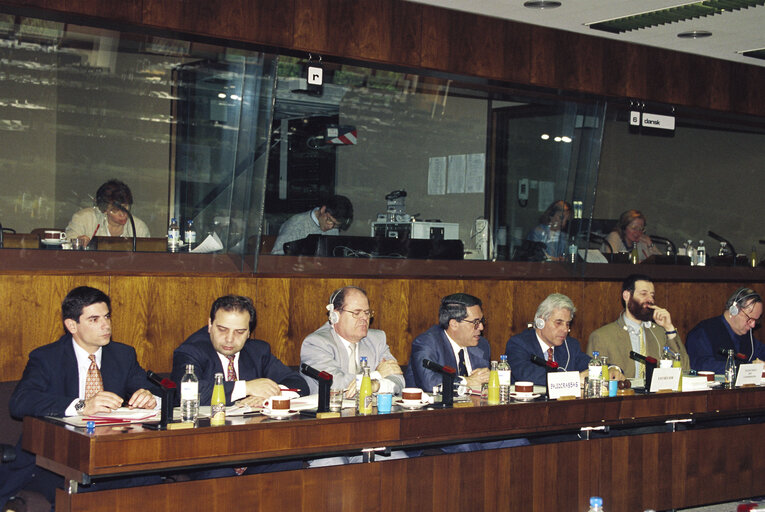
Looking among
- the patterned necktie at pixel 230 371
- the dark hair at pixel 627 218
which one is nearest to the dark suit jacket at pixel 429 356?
the patterned necktie at pixel 230 371

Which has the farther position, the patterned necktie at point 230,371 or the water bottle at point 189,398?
the patterned necktie at point 230,371

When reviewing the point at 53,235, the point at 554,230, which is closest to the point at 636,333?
the point at 554,230

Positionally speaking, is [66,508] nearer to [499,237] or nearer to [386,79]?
[386,79]

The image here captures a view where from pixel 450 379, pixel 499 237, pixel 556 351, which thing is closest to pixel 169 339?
pixel 450 379

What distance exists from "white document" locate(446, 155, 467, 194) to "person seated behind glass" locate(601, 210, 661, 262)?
1487 millimetres

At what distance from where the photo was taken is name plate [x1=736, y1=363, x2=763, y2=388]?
5.17 metres

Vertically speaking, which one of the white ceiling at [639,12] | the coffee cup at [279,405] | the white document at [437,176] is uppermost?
the white ceiling at [639,12]

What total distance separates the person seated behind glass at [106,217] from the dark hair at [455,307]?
1.75 metres

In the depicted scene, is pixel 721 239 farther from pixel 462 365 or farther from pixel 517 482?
pixel 517 482

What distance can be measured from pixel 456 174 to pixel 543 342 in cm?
152

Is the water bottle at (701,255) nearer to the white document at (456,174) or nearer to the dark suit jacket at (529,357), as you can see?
the white document at (456,174)

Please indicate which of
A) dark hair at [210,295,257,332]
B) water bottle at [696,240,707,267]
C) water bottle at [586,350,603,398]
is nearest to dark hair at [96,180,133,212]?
dark hair at [210,295,257,332]

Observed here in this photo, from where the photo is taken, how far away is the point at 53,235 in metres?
4.87

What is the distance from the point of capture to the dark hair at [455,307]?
195 inches
